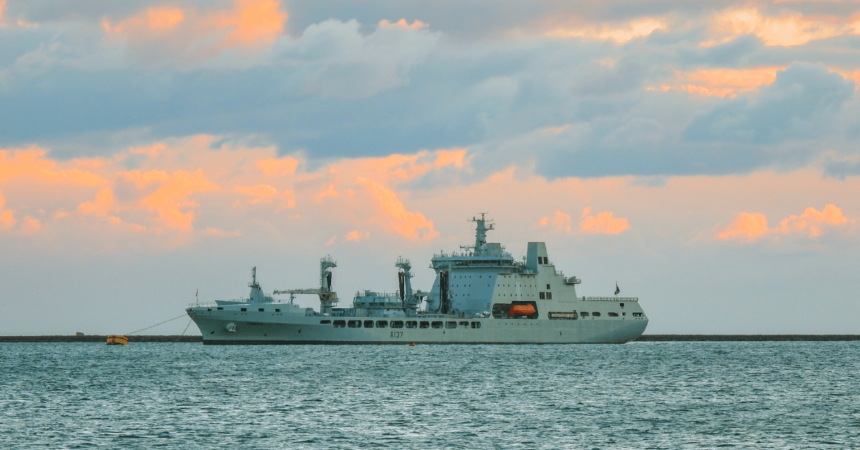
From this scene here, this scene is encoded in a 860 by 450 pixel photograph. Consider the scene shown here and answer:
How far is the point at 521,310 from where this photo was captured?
94438mm

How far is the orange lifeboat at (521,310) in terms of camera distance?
9431cm

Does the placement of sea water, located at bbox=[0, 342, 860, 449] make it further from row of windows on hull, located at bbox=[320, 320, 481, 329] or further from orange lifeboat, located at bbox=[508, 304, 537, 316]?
orange lifeboat, located at bbox=[508, 304, 537, 316]

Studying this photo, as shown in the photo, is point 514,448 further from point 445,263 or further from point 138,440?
point 445,263

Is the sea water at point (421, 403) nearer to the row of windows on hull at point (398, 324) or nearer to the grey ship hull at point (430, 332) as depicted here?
the grey ship hull at point (430, 332)

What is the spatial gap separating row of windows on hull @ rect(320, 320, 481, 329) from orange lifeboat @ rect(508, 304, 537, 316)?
3.61 m

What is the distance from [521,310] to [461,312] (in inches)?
226

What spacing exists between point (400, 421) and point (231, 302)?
161 feet

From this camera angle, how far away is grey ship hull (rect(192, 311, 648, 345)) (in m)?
86.8

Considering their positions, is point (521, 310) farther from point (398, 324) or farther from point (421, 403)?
point (421, 403)

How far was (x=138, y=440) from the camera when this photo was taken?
35.6 meters

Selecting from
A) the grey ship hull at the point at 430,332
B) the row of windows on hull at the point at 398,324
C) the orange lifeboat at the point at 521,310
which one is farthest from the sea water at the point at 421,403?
the orange lifeboat at the point at 521,310

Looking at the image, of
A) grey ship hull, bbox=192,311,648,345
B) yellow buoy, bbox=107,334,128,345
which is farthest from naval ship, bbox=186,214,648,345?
yellow buoy, bbox=107,334,128,345

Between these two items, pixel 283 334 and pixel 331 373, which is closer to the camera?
pixel 331 373

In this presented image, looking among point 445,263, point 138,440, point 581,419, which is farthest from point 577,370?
point 138,440
